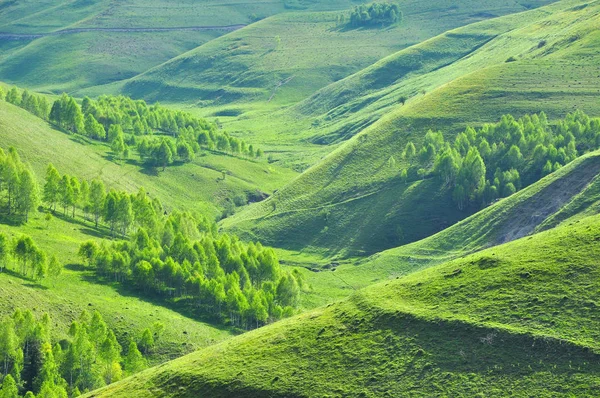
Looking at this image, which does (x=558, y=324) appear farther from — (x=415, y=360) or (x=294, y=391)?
(x=294, y=391)

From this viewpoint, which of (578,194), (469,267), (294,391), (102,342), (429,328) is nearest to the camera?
(294,391)

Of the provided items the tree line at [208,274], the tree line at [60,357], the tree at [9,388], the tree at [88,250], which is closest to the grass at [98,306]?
the tree at [88,250]

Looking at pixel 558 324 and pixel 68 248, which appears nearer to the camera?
pixel 558 324

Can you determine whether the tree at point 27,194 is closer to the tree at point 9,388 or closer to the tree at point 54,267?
the tree at point 54,267

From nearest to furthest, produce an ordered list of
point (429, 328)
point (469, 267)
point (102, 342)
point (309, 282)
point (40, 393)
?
1. point (429, 328)
2. point (469, 267)
3. point (40, 393)
4. point (102, 342)
5. point (309, 282)

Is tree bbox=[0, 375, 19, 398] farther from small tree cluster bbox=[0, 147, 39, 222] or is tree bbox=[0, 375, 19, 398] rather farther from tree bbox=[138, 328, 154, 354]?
small tree cluster bbox=[0, 147, 39, 222]

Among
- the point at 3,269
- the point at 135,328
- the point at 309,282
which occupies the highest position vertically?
the point at 3,269

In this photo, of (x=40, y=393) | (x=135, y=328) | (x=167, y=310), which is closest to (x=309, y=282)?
(x=167, y=310)
